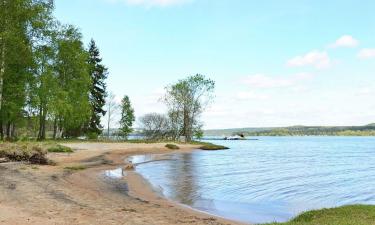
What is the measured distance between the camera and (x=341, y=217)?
11.1 metres

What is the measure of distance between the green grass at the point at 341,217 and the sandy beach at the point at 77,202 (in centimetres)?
239

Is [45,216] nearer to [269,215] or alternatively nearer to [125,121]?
[269,215]

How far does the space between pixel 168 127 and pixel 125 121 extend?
13280mm

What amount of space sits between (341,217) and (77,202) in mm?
7951

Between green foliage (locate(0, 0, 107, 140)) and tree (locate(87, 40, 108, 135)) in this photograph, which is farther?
tree (locate(87, 40, 108, 135))

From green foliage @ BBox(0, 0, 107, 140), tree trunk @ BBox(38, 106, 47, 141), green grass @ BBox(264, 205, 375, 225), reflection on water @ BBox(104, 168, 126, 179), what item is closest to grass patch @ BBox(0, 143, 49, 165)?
reflection on water @ BBox(104, 168, 126, 179)

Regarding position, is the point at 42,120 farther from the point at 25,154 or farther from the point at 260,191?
the point at 260,191

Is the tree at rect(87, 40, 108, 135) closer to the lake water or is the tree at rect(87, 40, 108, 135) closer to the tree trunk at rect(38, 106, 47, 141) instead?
the tree trunk at rect(38, 106, 47, 141)

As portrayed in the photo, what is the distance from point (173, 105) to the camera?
86.4 m

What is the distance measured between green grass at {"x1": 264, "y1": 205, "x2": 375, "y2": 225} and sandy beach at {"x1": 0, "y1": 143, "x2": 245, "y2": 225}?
7.84 ft

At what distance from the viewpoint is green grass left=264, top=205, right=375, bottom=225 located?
33.7 ft

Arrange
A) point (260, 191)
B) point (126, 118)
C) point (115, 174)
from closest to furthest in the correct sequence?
point (260, 191) < point (115, 174) < point (126, 118)

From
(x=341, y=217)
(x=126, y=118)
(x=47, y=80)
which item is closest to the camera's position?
(x=341, y=217)

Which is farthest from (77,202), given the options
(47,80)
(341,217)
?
(47,80)
